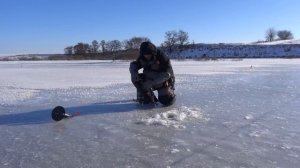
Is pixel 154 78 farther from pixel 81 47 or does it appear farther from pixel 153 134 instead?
pixel 81 47

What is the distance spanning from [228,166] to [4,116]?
3440 millimetres

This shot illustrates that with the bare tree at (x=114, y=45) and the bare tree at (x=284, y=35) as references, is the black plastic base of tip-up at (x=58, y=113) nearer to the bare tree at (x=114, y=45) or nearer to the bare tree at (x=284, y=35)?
the bare tree at (x=114, y=45)

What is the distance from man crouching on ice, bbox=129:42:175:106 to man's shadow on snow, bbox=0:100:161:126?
0.21 metres

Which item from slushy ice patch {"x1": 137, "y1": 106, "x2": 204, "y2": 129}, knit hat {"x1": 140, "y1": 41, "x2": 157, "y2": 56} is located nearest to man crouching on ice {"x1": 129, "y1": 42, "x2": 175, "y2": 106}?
knit hat {"x1": 140, "y1": 41, "x2": 157, "y2": 56}

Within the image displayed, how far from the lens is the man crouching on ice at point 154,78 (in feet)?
19.6

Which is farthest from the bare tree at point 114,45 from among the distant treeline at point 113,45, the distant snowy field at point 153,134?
the distant snowy field at point 153,134

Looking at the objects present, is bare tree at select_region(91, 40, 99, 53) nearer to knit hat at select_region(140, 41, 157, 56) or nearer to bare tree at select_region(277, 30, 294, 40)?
bare tree at select_region(277, 30, 294, 40)

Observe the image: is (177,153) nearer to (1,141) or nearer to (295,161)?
(295,161)

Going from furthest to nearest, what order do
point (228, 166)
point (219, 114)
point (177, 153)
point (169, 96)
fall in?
point (169, 96), point (219, 114), point (177, 153), point (228, 166)

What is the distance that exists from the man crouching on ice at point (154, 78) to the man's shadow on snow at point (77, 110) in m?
0.21

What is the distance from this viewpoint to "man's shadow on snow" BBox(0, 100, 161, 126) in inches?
191

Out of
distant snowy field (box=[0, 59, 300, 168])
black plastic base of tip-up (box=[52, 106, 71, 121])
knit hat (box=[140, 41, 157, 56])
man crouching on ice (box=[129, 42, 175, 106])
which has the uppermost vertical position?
knit hat (box=[140, 41, 157, 56])

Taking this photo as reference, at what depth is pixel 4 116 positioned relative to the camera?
521 centimetres

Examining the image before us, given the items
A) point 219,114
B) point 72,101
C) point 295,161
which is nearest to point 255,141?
point 295,161
